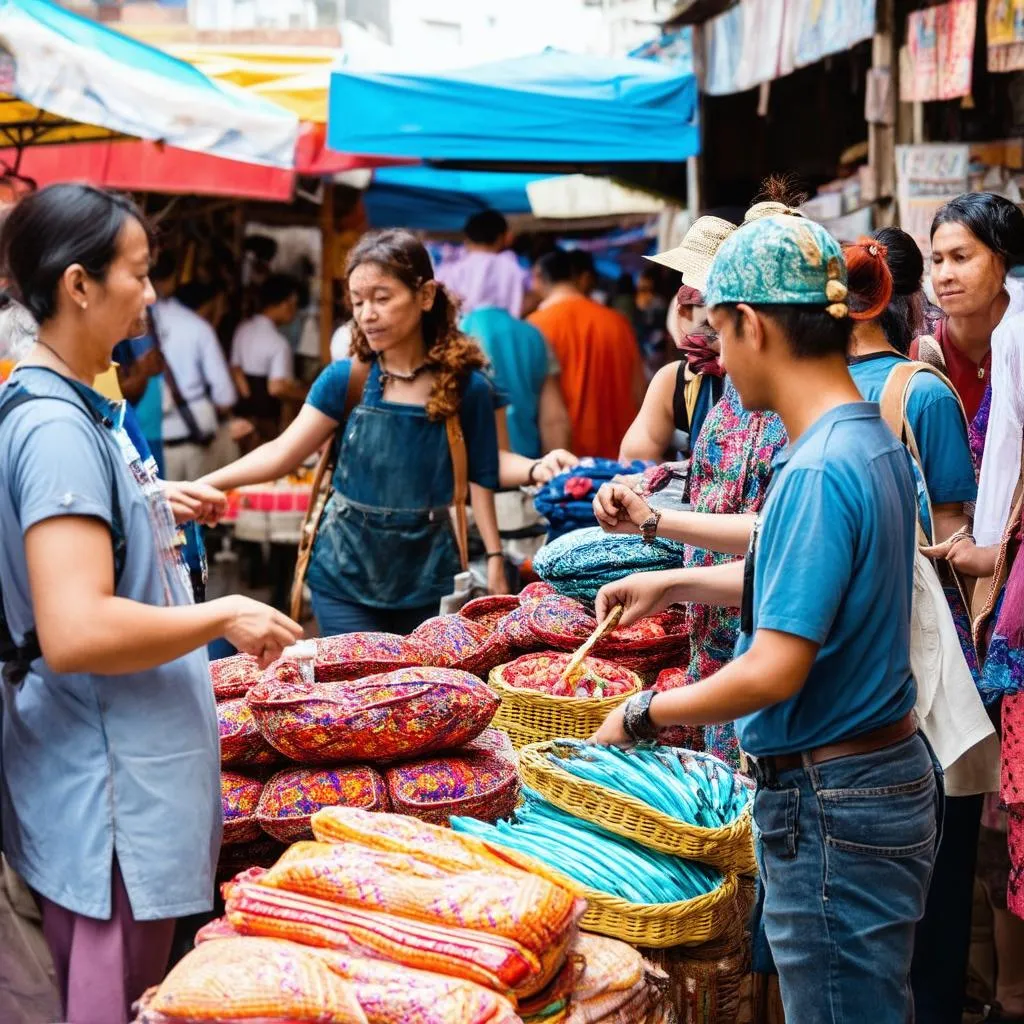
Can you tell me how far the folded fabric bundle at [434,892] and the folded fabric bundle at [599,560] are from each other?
1.88 meters

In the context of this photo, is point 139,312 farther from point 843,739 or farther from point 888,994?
point 888,994

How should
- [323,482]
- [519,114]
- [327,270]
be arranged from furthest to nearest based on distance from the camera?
1. [327,270]
2. [519,114]
3. [323,482]

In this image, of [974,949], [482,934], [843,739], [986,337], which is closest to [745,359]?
[843,739]

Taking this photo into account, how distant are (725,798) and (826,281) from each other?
1471mm


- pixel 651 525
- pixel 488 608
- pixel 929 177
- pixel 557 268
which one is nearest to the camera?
pixel 651 525

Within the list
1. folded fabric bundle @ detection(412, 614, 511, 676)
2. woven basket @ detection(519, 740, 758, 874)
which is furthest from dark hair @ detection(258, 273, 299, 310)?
woven basket @ detection(519, 740, 758, 874)

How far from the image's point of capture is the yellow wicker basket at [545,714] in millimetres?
3930

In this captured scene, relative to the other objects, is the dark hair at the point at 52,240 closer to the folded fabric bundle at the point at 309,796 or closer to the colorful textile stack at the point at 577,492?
the folded fabric bundle at the point at 309,796

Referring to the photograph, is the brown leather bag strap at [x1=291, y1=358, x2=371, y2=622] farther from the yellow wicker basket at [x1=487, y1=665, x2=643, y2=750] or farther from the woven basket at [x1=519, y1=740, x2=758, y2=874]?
the woven basket at [x1=519, y1=740, x2=758, y2=874]

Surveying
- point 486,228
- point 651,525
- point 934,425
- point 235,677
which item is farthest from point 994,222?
point 486,228

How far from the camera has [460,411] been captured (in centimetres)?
508

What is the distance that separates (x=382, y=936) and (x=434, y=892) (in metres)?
0.12

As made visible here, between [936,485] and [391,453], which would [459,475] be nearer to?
[391,453]

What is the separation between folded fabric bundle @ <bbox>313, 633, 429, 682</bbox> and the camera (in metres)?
3.80
